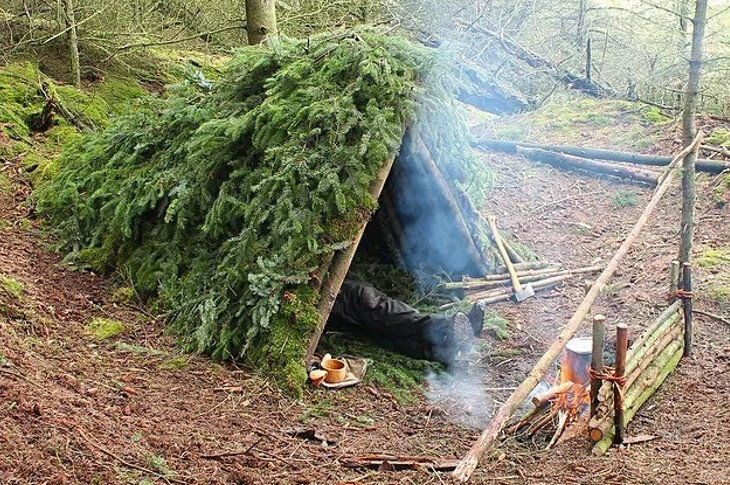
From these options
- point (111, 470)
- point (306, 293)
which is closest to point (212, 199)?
point (306, 293)

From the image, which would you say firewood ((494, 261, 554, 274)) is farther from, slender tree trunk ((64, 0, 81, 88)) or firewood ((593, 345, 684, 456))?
slender tree trunk ((64, 0, 81, 88))

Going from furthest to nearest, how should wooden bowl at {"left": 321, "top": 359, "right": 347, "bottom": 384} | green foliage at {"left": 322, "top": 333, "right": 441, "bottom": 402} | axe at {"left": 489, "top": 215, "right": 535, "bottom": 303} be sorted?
axe at {"left": 489, "top": 215, "right": 535, "bottom": 303} → green foliage at {"left": 322, "top": 333, "right": 441, "bottom": 402} → wooden bowl at {"left": 321, "top": 359, "right": 347, "bottom": 384}

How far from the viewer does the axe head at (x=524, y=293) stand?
23.1ft

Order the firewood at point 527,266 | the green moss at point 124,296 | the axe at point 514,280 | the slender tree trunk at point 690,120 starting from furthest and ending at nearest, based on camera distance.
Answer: the firewood at point 527,266 → the axe at point 514,280 → the slender tree trunk at point 690,120 → the green moss at point 124,296

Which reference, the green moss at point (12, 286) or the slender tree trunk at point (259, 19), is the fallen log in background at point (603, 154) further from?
the green moss at point (12, 286)

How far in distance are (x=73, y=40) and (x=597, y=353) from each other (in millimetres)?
7843

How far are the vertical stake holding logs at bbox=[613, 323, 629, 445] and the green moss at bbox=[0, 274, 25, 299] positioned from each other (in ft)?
13.6

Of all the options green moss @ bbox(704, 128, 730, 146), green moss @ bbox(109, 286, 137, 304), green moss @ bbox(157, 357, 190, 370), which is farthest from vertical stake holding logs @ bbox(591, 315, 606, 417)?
green moss @ bbox(704, 128, 730, 146)

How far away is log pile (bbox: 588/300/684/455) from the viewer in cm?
409

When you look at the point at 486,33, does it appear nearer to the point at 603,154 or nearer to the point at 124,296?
the point at 603,154

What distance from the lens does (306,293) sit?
469 cm

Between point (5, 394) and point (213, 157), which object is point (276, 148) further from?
point (5, 394)

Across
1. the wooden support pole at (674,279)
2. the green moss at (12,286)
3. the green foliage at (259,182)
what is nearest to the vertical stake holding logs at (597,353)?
the green foliage at (259,182)

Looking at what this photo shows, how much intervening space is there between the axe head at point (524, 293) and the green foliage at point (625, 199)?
10.2ft
